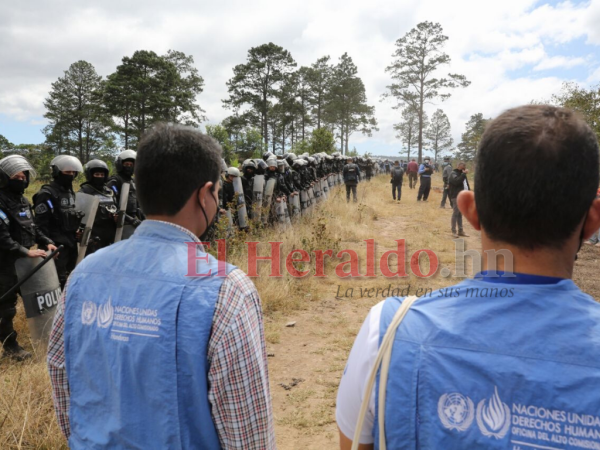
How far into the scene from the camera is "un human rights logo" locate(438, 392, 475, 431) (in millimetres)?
847

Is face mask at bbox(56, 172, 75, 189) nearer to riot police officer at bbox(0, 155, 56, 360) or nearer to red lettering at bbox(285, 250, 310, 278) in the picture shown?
riot police officer at bbox(0, 155, 56, 360)

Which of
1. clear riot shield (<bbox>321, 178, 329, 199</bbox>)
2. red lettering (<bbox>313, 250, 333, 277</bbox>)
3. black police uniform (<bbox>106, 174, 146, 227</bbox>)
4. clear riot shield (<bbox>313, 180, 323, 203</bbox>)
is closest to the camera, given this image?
black police uniform (<bbox>106, 174, 146, 227</bbox>)

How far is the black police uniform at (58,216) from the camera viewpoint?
4.81 metres

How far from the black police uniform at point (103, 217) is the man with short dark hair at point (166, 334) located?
4.23m

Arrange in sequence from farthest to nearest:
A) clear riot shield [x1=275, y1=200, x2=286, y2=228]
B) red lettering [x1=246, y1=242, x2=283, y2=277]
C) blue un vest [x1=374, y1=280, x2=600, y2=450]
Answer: clear riot shield [x1=275, y1=200, x2=286, y2=228], red lettering [x1=246, y1=242, x2=283, y2=277], blue un vest [x1=374, y1=280, x2=600, y2=450]

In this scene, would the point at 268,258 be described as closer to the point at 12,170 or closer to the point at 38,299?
the point at 38,299

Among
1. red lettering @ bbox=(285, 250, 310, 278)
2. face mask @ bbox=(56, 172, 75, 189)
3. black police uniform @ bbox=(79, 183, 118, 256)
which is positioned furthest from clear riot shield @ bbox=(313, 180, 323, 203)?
face mask @ bbox=(56, 172, 75, 189)

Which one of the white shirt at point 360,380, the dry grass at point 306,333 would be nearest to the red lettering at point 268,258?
the dry grass at point 306,333

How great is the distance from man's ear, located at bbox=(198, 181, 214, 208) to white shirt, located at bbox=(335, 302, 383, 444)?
0.74 m

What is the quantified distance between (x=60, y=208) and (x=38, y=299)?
44.4 inches

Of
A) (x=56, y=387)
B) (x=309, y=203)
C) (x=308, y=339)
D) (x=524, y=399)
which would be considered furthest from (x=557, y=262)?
(x=309, y=203)

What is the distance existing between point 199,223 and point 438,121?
71227mm

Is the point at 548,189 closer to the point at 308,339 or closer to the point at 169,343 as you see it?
the point at 169,343

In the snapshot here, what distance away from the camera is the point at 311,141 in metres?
32.3
